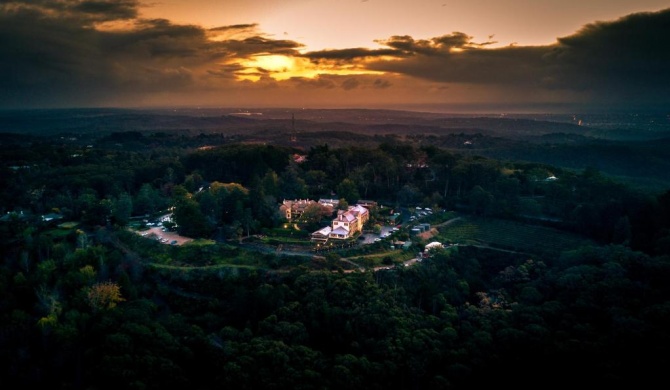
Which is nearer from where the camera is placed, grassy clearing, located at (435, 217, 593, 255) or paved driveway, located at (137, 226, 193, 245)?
paved driveway, located at (137, 226, 193, 245)

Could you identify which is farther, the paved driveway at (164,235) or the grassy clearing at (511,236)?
the grassy clearing at (511,236)

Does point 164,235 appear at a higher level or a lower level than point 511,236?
Answer: higher

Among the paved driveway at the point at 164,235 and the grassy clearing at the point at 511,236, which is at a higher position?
the paved driveway at the point at 164,235

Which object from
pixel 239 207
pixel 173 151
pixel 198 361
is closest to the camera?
pixel 198 361

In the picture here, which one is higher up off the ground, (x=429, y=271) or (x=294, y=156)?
(x=294, y=156)

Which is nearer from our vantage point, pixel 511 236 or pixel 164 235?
pixel 164 235

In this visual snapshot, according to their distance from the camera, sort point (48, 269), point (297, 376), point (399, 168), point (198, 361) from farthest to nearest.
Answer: point (399, 168)
point (48, 269)
point (198, 361)
point (297, 376)

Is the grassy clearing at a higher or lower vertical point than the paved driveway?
lower

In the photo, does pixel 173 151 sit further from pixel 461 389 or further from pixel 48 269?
pixel 461 389

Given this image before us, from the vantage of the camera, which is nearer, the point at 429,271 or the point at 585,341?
the point at 585,341

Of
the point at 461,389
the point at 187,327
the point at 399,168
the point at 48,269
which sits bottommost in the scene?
the point at 461,389

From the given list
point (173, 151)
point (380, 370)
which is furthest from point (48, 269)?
point (173, 151)
